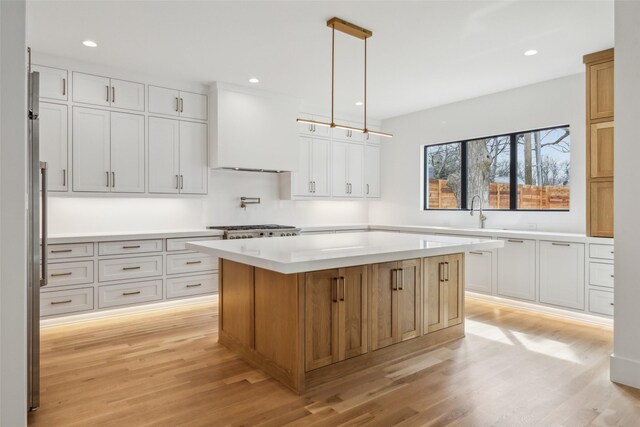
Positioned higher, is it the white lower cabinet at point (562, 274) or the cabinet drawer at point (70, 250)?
the cabinet drawer at point (70, 250)

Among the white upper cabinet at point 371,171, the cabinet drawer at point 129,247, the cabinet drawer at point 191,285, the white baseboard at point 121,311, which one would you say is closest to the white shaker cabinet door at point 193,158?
the cabinet drawer at point 129,247

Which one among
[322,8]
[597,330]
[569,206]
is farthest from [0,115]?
[569,206]

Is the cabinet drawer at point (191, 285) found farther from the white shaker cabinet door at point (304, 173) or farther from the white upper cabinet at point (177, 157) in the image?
the white shaker cabinet door at point (304, 173)

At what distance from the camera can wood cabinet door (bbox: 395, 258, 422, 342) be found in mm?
3060

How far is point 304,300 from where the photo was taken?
2.50m

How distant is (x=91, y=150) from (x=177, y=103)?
3.73 feet

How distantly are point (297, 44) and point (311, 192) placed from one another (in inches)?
106

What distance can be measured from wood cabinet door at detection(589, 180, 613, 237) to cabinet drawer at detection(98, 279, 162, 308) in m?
4.63

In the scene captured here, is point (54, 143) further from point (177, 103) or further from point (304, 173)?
point (304, 173)

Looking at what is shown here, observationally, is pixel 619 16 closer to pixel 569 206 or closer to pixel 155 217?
pixel 569 206

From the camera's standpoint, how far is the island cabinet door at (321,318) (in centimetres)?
254

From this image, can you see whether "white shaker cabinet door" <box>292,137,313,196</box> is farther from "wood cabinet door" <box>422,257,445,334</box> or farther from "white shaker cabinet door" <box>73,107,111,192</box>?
"wood cabinet door" <box>422,257,445,334</box>

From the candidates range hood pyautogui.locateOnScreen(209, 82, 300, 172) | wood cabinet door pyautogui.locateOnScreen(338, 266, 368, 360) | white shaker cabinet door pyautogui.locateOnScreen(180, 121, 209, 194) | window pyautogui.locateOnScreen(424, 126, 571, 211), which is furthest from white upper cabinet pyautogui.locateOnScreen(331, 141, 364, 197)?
wood cabinet door pyautogui.locateOnScreen(338, 266, 368, 360)

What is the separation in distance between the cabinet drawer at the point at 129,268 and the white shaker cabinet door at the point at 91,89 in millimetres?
1731
